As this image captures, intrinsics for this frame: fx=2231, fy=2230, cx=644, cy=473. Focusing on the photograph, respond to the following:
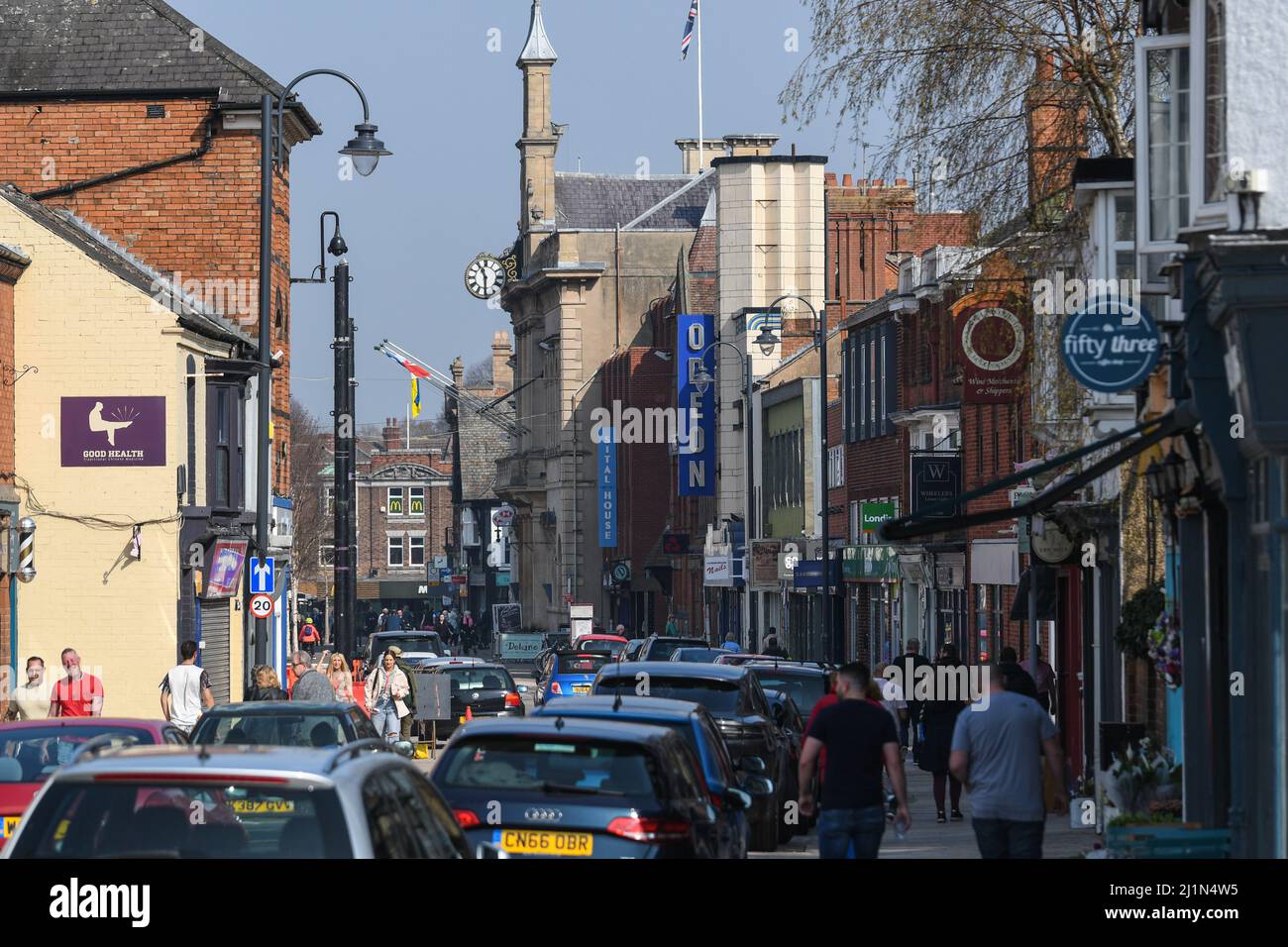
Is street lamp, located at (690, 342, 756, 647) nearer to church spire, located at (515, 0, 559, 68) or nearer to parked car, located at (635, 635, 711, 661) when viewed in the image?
A: parked car, located at (635, 635, 711, 661)

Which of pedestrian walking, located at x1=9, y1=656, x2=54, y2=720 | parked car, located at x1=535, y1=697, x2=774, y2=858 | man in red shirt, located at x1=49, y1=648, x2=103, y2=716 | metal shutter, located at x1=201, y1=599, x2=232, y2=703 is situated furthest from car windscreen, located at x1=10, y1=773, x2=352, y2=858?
metal shutter, located at x1=201, y1=599, x2=232, y2=703

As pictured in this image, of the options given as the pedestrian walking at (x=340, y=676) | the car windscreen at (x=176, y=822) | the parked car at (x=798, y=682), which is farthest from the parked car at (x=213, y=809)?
the pedestrian walking at (x=340, y=676)

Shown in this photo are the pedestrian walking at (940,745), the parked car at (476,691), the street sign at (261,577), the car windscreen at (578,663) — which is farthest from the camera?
the car windscreen at (578,663)

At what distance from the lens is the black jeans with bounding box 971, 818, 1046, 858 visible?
1361 centimetres

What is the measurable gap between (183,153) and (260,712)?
87.8 feet

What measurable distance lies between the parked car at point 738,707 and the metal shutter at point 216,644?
18.4 metres

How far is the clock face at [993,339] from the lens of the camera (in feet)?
87.4

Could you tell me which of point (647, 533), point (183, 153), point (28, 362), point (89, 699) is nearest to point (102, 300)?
point (28, 362)

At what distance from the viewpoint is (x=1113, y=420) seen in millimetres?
21844

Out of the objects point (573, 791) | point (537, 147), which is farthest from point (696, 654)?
point (537, 147)

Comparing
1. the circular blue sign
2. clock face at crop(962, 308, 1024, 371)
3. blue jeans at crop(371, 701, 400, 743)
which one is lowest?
blue jeans at crop(371, 701, 400, 743)

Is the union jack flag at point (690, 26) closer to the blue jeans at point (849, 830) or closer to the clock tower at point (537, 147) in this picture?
the clock tower at point (537, 147)

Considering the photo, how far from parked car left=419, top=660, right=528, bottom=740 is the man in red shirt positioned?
40.1 ft

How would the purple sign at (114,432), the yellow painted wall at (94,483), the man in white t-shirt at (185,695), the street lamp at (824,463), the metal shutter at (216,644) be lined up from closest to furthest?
the man in white t-shirt at (185,695), the yellow painted wall at (94,483), the purple sign at (114,432), the metal shutter at (216,644), the street lamp at (824,463)
